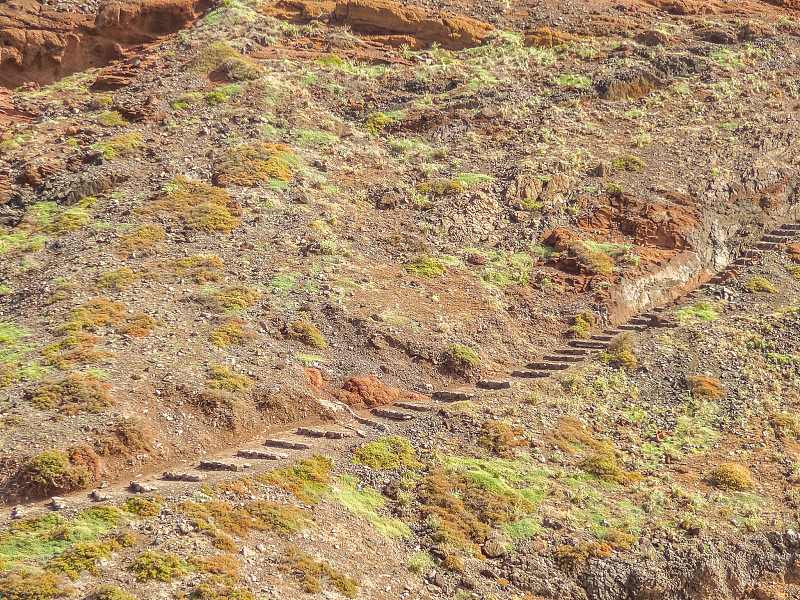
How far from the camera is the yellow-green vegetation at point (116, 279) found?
23922mm

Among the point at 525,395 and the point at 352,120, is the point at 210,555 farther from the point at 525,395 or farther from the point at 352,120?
the point at 352,120

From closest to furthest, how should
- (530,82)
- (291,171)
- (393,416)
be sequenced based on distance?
(393,416) → (291,171) → (530,82)

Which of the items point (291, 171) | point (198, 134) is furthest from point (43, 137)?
point (291, 171)

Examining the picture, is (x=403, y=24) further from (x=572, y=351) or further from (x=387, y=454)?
(x=387, y=454)

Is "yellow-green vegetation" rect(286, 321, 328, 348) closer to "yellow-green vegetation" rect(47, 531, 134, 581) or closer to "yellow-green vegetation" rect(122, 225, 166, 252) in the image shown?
"yellow-green vegetation" rect(122, 225, 166, 252)

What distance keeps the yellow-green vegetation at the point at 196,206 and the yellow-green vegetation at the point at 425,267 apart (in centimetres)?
664

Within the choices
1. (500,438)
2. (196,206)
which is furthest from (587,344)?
(196,206)

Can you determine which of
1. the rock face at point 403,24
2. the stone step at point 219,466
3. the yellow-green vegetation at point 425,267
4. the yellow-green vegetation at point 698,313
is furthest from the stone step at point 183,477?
the rock face at point 403,24

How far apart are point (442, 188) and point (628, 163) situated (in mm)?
8475

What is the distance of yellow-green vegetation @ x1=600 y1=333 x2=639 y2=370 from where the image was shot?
24.2 m

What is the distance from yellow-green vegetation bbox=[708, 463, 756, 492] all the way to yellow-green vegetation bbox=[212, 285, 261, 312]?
47.2ft

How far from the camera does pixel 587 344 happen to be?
83.9 ft

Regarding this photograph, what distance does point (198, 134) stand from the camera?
32.9m

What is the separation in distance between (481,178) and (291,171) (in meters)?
8.09
